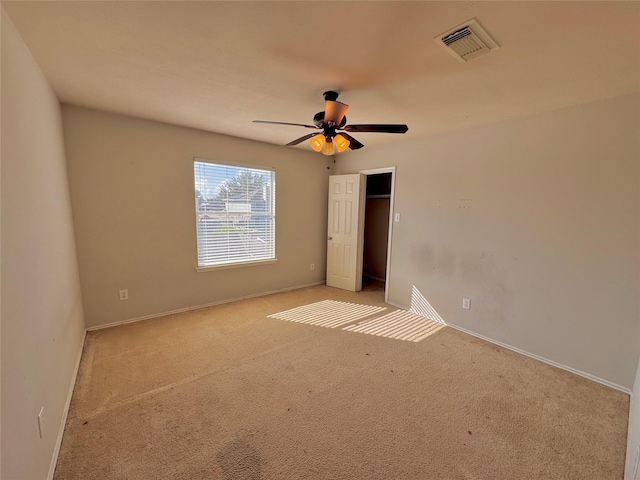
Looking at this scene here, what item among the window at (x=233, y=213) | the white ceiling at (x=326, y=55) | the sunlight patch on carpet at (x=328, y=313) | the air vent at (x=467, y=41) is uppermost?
the white ceiling at (x=326, y=55)

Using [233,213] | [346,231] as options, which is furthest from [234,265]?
[346,231]

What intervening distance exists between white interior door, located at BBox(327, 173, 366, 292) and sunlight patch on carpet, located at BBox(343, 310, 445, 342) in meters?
1.14

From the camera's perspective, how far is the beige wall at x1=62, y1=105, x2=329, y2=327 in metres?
2.81

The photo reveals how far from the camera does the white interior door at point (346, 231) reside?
442 centimetres

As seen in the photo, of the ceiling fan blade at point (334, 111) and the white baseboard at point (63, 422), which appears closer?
the white baseboard at point (63, 422)

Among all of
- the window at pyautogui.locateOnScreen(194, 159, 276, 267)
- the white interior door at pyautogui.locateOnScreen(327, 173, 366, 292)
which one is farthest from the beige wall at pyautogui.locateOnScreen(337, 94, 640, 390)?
the window at pyautogui.locateOnScreen(194, 159, 276, 267)

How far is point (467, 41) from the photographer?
1528mm

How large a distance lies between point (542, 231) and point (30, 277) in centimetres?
385

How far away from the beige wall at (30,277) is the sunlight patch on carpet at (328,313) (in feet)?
6.90

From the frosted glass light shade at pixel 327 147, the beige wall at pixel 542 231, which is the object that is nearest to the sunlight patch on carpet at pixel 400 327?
the beige wall at pixel 542 231

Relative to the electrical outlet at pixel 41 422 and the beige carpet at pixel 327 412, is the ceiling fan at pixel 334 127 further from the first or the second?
the electrical outlet at pixel 41 422

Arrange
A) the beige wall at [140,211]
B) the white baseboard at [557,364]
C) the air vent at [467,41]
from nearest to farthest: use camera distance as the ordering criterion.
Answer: the air vent at [467,41], the white baseboard at [557,364], the beige wall at [140,211]

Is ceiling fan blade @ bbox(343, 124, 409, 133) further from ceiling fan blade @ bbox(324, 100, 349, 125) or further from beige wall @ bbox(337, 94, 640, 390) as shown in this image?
beige wall @ bbox(337, 94, 640, 390)

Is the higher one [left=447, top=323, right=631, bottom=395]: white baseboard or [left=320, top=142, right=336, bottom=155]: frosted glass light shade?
[left=320, top=142, right=336, bottom=155]: frosted glass light shade
